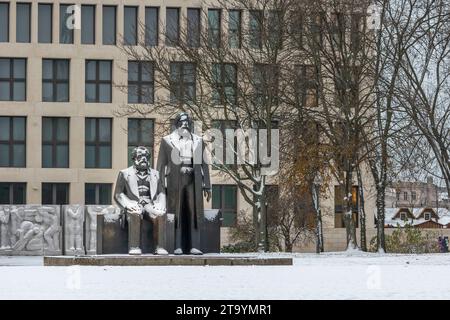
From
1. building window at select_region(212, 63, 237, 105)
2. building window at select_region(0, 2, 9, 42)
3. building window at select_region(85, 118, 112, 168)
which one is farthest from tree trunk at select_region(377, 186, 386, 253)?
building window at select_region(0, 2, 9, 42)

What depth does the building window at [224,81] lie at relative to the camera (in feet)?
165

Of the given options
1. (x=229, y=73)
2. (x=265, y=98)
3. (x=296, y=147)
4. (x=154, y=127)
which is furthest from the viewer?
(x=154, y=127)

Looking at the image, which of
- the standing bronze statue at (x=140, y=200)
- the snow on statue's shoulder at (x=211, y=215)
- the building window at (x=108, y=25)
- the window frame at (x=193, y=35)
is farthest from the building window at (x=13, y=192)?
the standing bronze statue at (x=140, y=200)

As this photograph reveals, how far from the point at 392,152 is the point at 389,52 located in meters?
3.77

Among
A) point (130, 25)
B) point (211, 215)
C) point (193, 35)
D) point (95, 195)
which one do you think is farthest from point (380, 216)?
point (130, 25)

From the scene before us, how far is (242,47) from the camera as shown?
5147 cm

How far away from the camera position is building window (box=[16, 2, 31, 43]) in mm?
78562

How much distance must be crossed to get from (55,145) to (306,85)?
3529 cm

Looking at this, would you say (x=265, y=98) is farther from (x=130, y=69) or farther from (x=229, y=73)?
(x=130, y=69)

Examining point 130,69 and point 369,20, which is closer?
point 369,20

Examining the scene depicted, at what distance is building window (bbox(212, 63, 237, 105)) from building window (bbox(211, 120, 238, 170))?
1.05 metres

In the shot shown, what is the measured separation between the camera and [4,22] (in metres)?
78.4

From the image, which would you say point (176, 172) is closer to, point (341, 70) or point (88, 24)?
point (341, 70)
